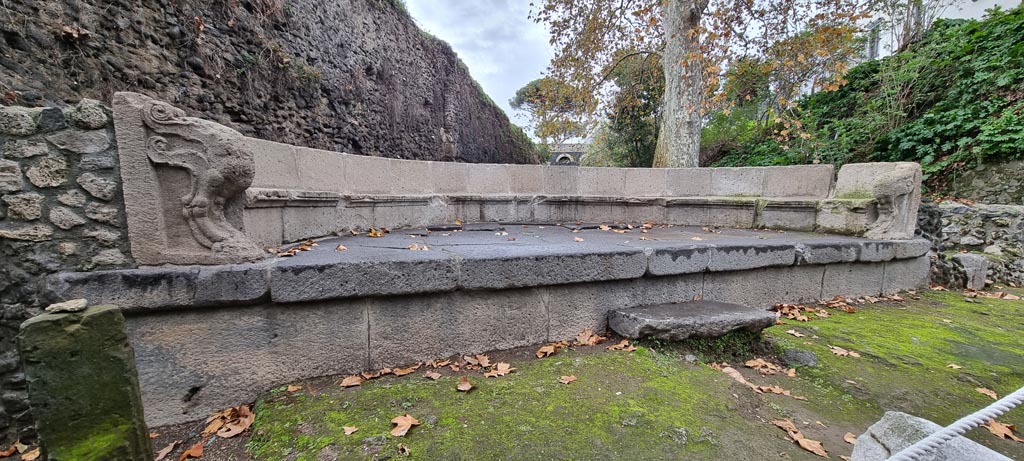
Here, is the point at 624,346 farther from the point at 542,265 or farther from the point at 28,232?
the point at 28,232

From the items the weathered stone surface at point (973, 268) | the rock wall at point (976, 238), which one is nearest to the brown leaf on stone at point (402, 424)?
the rock wall at point (976, 238)

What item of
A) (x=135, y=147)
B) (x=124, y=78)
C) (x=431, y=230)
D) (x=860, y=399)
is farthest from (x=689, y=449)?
(x=124, y=78)

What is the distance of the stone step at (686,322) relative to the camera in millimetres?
2668

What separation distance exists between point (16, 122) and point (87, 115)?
0.90 feet

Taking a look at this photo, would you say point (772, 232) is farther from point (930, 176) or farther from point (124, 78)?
point (124, 78)

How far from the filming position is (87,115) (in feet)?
6.27

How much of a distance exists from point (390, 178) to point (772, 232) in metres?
5.03

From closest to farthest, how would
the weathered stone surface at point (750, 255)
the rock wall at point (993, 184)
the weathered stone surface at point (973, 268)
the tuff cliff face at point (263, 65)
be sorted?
the weathered stone surface at point (750, 255) → the tuff cliff face at point (263, 65) → the weathered stone surface at point (973, 268) → the rock wall at point (993, 184)

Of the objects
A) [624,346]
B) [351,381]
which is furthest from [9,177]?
[624,346]

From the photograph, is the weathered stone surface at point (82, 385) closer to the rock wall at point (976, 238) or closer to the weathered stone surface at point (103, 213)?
the weathered stone surface at point (103, 213)

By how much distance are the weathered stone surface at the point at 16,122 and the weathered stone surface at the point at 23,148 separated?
1.7 inches

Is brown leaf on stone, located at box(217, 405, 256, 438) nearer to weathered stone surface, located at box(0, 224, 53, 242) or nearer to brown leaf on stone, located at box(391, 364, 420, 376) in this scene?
brown leaf on stone, located at box(391, 364, 420, 376)

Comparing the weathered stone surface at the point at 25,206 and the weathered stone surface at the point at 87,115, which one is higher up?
the weathered stone surface at the point at 87,115

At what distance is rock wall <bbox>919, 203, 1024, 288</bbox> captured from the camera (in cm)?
488
